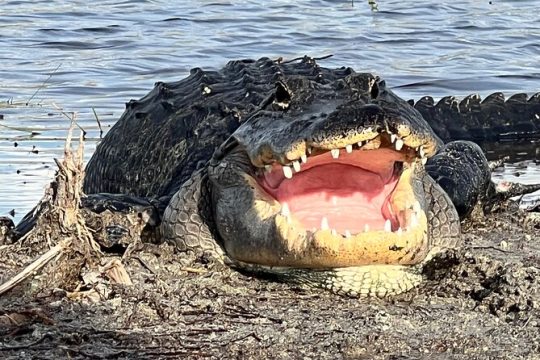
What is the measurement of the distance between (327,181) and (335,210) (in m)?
0.14

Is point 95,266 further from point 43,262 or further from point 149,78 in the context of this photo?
point 149,78

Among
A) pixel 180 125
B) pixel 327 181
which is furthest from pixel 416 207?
pixel 180 125

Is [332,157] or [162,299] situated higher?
[332,157]

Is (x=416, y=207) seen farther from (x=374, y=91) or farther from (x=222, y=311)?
(x=222, y=311)

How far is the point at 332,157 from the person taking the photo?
4.65 m

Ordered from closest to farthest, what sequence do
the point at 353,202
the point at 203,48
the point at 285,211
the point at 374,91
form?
the point at 285,211 < the point at 353,202 < the point at 374,91 < the point at 203,48

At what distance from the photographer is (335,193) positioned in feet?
15.8

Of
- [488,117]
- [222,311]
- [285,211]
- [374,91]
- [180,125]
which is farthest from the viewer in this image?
[488,117]

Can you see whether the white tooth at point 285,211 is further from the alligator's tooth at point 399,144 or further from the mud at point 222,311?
the alligator's tooth at point 399,144

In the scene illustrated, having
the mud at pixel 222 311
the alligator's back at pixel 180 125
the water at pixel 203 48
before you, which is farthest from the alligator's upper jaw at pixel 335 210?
the water at pixel 203 48

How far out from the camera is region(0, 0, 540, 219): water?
944 centimetres

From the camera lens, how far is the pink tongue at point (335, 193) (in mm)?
4758

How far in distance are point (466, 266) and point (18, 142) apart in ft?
14.5

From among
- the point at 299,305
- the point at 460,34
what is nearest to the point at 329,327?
the point at 299,305
